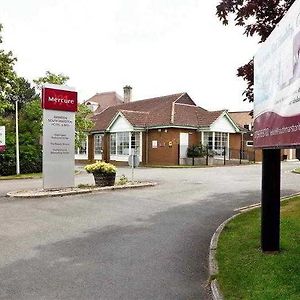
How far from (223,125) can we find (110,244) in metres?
31.5

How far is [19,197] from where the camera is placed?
14.8m

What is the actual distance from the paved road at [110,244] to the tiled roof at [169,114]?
22.0m

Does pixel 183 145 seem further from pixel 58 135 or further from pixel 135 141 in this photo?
pixel 58 135

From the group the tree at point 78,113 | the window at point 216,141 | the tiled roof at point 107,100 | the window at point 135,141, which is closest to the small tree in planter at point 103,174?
the tree at point 78,113

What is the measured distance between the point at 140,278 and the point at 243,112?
214ft

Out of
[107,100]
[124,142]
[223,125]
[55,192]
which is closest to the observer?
[55,192]

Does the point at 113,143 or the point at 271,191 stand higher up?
the point at 113,143

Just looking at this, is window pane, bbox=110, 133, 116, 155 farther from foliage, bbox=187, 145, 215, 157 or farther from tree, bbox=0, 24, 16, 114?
tree, bbox=0, 24, 16, 114

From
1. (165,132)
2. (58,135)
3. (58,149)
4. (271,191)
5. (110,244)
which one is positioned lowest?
A: (110,244)

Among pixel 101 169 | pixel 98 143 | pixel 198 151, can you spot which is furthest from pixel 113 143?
pixel 101 169

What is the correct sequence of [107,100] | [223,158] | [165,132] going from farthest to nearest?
1. [107,100]
2. [223,158]
3. [165,132]

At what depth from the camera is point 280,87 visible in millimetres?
5395

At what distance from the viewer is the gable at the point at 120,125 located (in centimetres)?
3822

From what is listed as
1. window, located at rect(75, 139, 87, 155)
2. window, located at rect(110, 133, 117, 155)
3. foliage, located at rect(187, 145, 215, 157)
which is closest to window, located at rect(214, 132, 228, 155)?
foliage, located at rect(187, 145, 215, 157)
